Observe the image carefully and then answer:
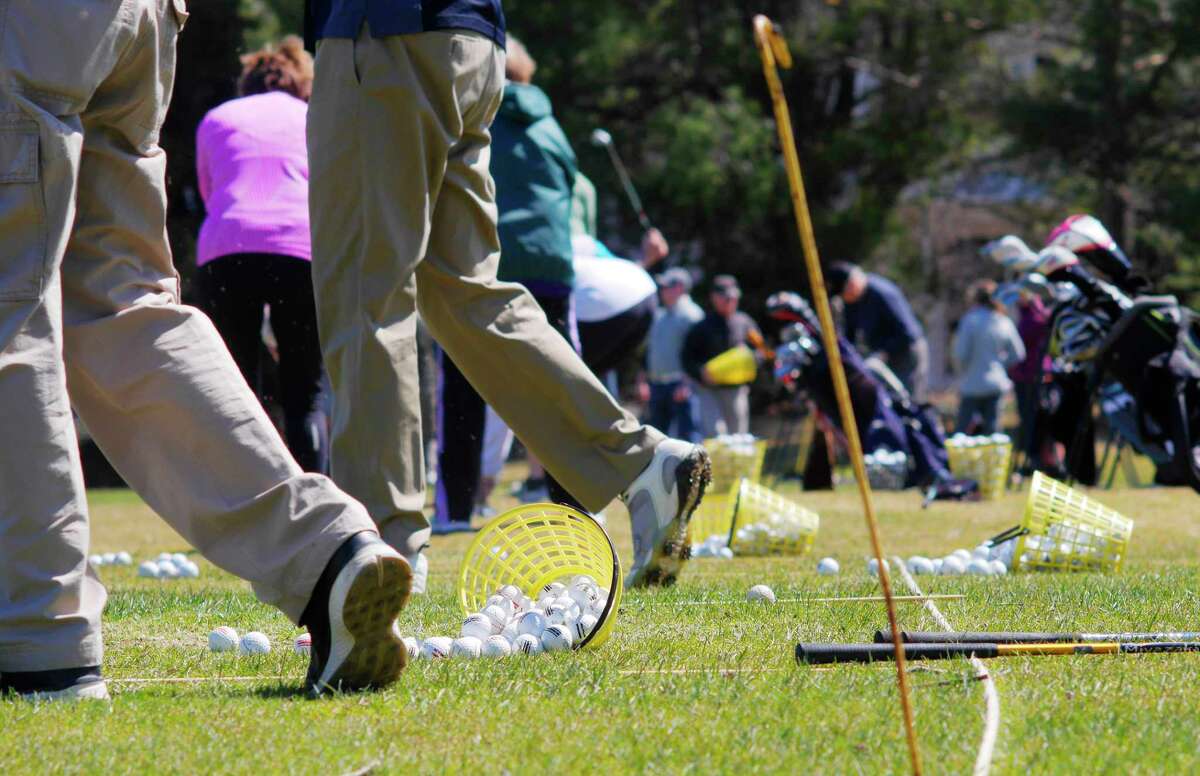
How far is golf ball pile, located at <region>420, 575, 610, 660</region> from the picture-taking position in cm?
326

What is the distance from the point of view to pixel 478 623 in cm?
339

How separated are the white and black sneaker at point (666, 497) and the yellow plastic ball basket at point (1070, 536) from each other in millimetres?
1597

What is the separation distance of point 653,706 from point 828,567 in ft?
9.29

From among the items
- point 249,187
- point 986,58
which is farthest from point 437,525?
point 986,58

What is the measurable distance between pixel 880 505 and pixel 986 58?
16.7 m

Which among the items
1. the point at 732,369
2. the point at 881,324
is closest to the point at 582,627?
the point at 881,324

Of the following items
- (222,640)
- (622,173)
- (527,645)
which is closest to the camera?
(527,645)

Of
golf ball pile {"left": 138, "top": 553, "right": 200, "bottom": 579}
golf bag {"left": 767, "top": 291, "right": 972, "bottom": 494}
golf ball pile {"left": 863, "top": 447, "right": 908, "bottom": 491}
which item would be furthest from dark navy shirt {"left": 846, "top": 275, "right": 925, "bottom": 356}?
golf ball pile {"left": 138, "top": 553, "right": 200, "bottom": 579}

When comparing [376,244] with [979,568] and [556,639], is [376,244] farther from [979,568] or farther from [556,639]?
[979,568]

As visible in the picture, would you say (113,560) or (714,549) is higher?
(714,549)

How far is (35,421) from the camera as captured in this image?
107 inches

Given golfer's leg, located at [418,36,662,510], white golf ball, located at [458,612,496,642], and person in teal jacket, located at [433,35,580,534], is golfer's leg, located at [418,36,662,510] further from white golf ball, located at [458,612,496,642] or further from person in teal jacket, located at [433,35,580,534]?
person in teal jacket, located at [433,35,580,534]

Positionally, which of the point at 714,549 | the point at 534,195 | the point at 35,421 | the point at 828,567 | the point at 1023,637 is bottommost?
the point at 714,549

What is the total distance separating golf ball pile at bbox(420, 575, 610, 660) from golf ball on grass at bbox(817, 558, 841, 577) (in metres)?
1.80
